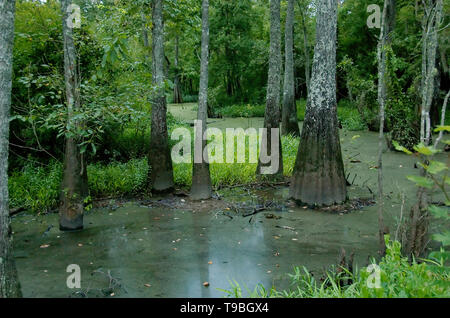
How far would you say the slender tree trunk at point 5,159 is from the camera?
3.36 meters

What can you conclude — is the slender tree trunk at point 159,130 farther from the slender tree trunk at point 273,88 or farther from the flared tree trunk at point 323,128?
the flared tree trunk at point 323,128

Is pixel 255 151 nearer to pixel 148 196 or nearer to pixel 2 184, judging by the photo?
pixel 148 196

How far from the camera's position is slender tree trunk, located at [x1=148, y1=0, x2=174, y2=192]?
7832 mm

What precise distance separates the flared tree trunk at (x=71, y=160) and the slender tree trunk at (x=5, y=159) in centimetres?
222

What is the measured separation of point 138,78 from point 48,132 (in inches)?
84.5

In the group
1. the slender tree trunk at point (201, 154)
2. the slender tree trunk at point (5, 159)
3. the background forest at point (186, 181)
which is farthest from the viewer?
the slender tree trunk at point (201, 154)

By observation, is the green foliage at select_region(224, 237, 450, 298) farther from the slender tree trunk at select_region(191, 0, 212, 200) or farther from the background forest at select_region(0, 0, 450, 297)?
the slender tree trunk at select_region(191, 0, 212, 200)

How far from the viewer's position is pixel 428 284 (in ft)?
10.9

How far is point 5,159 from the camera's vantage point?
3432 mm
